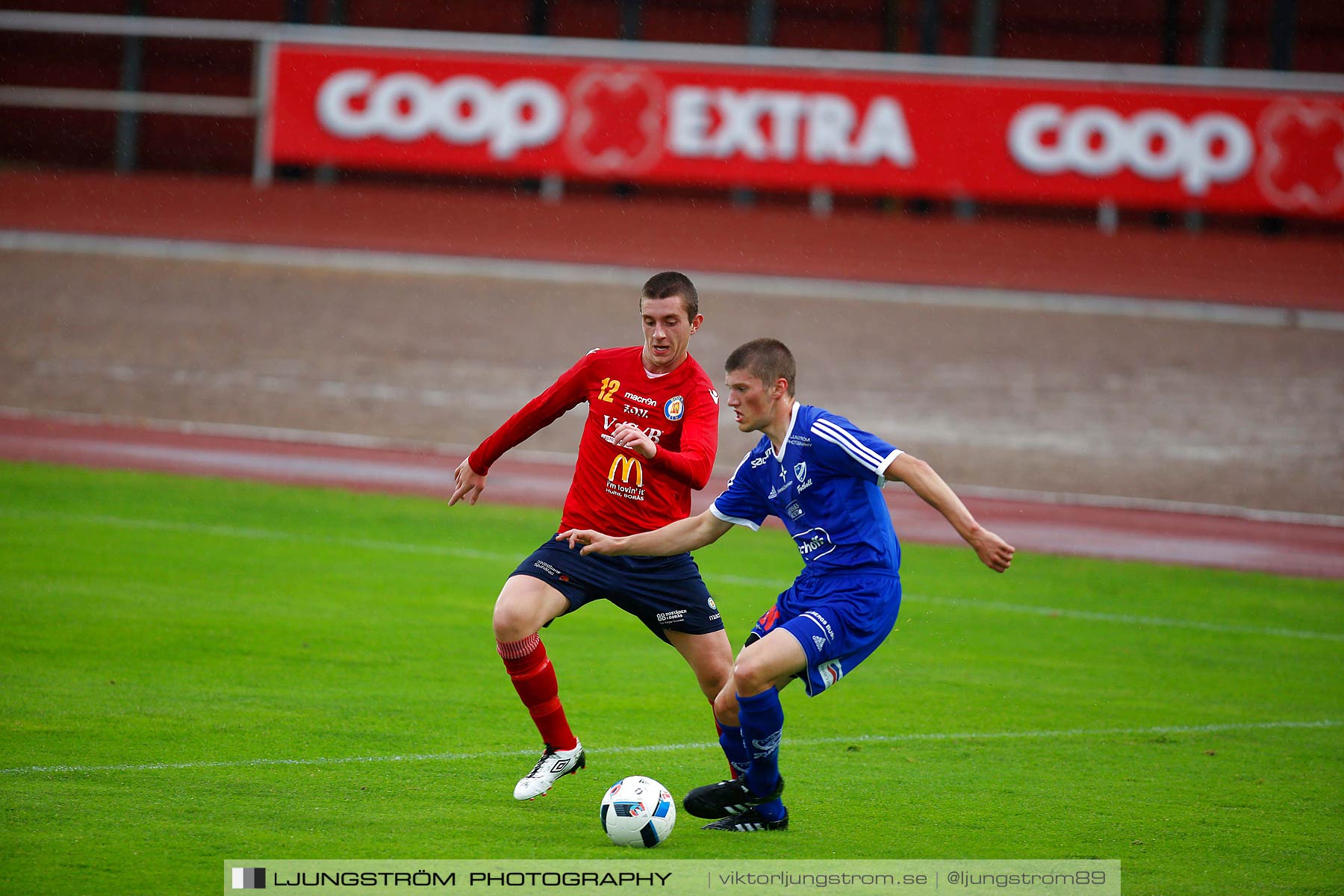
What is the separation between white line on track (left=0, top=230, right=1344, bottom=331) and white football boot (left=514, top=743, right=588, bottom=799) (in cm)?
1643

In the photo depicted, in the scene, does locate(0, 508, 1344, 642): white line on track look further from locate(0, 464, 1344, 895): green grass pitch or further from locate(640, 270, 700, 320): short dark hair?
locate(640, 270, 700, 320): short dark hair

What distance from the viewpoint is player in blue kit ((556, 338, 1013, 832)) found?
602cm

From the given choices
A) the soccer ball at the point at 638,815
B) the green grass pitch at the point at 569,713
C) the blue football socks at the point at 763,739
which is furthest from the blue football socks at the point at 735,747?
the soccer ball at the point at 638,815

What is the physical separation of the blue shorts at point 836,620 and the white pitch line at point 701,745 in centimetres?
167

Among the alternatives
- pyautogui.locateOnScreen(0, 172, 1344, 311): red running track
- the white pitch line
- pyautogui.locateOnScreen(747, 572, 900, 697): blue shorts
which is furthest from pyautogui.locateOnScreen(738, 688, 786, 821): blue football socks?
pyautogui.locateOnScreen(0, 172, 1344, 311): red running track

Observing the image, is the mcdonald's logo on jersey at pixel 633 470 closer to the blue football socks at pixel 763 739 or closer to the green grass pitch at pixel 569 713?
the blue football socks at pixel 763 739

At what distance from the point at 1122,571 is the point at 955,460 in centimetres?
453

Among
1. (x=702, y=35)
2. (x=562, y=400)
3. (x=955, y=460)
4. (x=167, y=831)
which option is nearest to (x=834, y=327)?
(x=955, y=460)

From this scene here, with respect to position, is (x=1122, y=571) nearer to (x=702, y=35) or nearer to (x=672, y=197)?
(x=672, y=197)

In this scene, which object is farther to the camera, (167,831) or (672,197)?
(672,197)

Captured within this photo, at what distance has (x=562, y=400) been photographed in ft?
23.4

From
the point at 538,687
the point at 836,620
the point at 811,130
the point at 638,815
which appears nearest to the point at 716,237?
the point at 811,130

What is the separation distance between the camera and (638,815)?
5859mm

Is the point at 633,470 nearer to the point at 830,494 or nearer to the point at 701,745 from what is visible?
the point at 830,494
